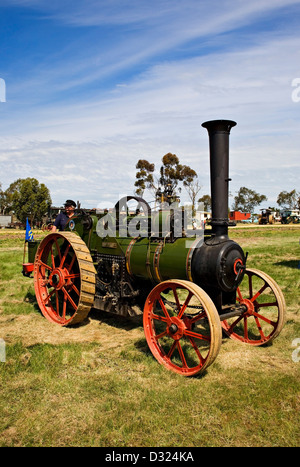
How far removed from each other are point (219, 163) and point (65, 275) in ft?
10.2

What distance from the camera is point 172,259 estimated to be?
15.2ft

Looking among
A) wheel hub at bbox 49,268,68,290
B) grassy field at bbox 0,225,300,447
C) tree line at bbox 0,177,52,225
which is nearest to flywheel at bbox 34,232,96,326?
wheel hub at bbox 49,268,68,290

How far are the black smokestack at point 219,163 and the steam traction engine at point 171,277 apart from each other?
0.5 inches

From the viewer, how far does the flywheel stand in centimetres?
527

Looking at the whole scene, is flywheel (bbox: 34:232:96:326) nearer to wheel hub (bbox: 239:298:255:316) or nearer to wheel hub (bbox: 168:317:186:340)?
wheel hub (bbox: 168:317:186:340)

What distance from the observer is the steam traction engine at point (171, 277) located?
4.18 metres

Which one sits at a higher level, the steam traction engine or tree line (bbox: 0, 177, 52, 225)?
tree line (bbox: 0, 177, 52, 225)

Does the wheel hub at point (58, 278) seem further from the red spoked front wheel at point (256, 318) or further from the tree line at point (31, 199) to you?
the tree line at point (31, 199)

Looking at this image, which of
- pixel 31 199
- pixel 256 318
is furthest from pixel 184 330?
pixel 31 199

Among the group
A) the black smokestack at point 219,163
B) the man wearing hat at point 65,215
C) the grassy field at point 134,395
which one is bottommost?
the grassy field at point 134,395

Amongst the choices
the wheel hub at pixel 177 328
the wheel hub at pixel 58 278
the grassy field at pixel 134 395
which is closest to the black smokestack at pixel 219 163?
the wheel hub at pixel 177 328

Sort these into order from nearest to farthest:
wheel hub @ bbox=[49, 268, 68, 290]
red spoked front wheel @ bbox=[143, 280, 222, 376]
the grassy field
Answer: the grassy field → red spoked front wheel @ bbox=[143, 280, 222, 376] → wheel hub @ bbox=[49, 268, 68, 290]

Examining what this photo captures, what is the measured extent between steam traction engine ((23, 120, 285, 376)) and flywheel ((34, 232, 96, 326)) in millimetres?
17

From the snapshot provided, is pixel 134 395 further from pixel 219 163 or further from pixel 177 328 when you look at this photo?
pixel 219 163
